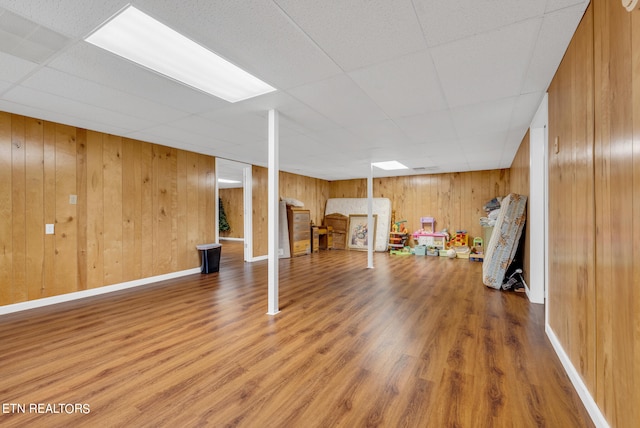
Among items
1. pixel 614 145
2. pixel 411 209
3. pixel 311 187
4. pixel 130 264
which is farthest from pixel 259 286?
pixel 411 209

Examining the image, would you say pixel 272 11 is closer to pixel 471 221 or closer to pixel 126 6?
pixel 126 6

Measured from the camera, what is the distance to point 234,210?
1166 cm

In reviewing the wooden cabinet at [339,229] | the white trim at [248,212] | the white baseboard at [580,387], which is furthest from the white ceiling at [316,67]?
the wooden cabinet at [339,229]

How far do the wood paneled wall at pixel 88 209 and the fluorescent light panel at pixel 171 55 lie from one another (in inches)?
99.6

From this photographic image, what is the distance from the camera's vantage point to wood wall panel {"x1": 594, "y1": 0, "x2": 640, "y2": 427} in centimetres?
112

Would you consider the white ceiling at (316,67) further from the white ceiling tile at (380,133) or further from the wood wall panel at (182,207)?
the wood wall panel at (182,207)

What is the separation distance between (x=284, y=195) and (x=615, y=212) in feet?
23.2

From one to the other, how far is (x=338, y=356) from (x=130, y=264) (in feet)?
12.7

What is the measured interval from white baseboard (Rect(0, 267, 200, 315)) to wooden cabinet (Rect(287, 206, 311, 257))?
9.43 feet

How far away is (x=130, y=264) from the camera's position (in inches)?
173

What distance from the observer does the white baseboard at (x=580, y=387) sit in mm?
1421

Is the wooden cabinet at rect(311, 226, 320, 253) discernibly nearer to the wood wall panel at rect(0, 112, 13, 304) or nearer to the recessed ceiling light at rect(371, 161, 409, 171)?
the recessed ceiling light at rect(371, 161, 409, 171)

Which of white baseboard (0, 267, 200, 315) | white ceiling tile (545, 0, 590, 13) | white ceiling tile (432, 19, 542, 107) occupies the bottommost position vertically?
white baseboard (0, 267, 200, 315)

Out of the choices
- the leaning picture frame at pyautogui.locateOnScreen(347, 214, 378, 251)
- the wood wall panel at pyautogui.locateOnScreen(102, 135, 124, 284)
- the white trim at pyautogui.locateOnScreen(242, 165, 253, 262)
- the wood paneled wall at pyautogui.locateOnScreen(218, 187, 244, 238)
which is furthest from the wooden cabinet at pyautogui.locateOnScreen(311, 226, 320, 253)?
the wood wall panel at pyautogui.locateOnScreen(102, 135, 124, 284)
